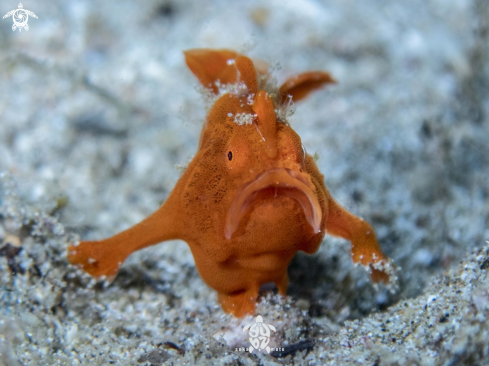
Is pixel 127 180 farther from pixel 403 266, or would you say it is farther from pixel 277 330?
pixel 403 266

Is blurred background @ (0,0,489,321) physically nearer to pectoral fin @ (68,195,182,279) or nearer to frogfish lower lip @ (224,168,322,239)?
pectoral fin @ (68,195,182,279)

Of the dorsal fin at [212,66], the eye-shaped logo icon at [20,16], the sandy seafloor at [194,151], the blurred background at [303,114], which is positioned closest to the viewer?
the sandy seafloor at [194,151]

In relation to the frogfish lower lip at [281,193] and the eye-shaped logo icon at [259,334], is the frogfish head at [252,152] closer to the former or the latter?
the frogfish lower lip at [281,193]

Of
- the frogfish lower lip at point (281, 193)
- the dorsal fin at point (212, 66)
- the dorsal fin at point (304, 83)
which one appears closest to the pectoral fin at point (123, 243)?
the frogfish lower lip at point (281, 193)

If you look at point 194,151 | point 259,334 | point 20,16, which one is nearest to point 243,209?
point 259,334

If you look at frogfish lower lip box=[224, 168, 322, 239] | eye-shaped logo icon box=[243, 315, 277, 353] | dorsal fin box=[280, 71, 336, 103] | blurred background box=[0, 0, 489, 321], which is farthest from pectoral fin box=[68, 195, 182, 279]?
dorsal fin box=[280, 71, 336, 103]
